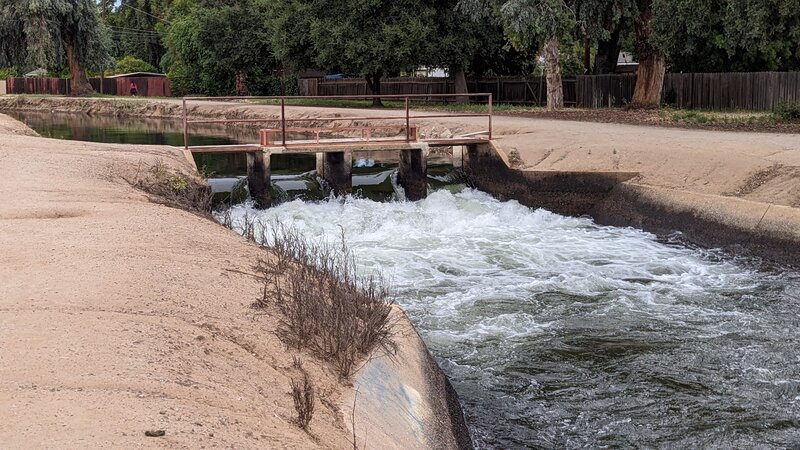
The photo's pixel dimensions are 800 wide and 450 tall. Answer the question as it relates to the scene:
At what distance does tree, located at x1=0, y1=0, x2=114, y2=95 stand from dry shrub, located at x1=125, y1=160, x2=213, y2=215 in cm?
4249

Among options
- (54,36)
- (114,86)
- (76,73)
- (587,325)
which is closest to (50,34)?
(54,36)

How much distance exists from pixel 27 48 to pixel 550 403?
2135 inches

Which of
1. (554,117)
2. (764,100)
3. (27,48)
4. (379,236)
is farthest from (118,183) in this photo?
(27,48)

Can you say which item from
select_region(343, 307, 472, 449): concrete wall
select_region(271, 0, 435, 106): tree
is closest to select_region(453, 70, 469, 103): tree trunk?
select_region(271, 0, 435, 106): tree

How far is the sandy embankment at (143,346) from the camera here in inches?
193

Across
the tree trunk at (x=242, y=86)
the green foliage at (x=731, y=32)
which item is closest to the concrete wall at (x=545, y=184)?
the green foliage at (x=731, y=32)

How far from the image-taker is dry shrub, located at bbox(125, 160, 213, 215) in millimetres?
13234

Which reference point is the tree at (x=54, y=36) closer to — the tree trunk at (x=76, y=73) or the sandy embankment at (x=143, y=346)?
the tree trunk at (x=76, y=73)

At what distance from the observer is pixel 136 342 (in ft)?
20.1

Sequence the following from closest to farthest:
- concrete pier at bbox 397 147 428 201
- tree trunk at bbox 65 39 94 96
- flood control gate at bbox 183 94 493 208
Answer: flood control gate at bbox 183 94 493 208, concrete pier at bbox 397 147 428 201, tree trunk at bbox 65 39 94 96

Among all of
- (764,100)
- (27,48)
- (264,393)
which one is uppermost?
(27,48)

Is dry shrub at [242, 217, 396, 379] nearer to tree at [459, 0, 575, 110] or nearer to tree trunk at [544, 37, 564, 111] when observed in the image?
tree at [459, 0, 575, 110]

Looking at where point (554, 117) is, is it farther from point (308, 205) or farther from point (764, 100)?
point (308, 205)

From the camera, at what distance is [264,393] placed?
5898 millimetres
